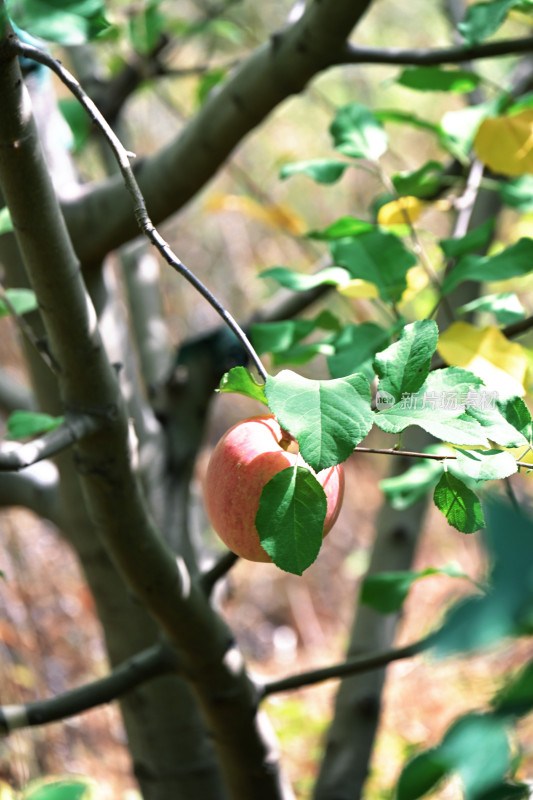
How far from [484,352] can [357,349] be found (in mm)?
71

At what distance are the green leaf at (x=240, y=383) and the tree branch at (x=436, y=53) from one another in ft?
1.06

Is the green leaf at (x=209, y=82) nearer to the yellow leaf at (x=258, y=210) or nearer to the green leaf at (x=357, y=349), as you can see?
the yellow leaf at (x=258, y=210)

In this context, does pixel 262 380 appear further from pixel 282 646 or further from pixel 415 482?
pixel 282 646

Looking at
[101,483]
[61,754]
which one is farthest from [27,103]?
[61,754]

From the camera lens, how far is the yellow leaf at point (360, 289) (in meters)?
0.48

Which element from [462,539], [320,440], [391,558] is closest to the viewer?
[320,440]

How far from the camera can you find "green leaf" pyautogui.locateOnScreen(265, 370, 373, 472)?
0.25 metres

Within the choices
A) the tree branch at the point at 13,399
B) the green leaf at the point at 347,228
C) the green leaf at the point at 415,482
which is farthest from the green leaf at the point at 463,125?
the tree branch at the point at 13,399

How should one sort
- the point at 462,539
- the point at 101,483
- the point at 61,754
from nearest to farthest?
the point at 101,483 < the point at 61,754 < the point at 462,539

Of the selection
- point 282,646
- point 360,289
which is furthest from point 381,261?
point 282,646

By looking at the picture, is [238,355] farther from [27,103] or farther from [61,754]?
[61,754]

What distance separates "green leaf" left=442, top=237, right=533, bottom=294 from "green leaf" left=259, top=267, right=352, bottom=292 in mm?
64

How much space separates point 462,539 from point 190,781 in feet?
4.74

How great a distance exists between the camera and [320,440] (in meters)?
0.25
